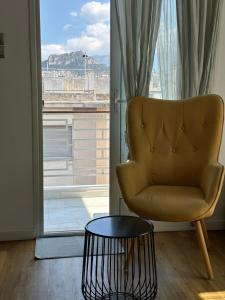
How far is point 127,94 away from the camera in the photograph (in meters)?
2.87

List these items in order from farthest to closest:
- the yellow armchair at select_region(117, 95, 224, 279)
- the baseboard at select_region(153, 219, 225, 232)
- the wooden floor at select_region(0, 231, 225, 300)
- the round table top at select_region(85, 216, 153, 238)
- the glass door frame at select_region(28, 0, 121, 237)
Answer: the baseboard at select_region(153, 219, 225, 232)
the glass door frame at select_region(28, 0, 121, 237)
the yellow armchair at select_region(117, 95, 224, 279)
the wooden floor at select_region(0, 231, 225, 300)
the round table top at select_region(85, 216, 153, 238)

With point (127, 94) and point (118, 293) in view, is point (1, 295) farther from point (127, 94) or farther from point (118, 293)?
point (127, 94)

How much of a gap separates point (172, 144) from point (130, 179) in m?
0.47

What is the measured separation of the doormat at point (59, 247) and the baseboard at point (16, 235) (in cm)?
8

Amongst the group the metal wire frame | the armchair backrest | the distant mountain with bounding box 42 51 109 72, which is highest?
the distant mountain with bounding box 42 51 109 72

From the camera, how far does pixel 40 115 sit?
9.53 ft

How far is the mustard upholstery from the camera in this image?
2.61 metres

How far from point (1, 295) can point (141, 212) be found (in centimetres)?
90

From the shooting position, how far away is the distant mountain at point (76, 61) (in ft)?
9.88

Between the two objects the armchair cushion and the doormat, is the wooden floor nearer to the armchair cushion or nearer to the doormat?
the doormat

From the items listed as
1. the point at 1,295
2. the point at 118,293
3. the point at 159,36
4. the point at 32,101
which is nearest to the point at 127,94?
the point at 159,36

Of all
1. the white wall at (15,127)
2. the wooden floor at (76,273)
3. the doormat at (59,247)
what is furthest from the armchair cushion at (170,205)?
the white wall at (15,127)

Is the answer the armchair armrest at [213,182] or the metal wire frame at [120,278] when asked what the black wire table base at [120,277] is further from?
the armchair armrest at [213,182]

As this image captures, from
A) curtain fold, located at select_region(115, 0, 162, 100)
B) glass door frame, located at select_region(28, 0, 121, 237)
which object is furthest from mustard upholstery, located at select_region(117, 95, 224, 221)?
glass door frame, located at select_region(28, 0, 121, 237)
